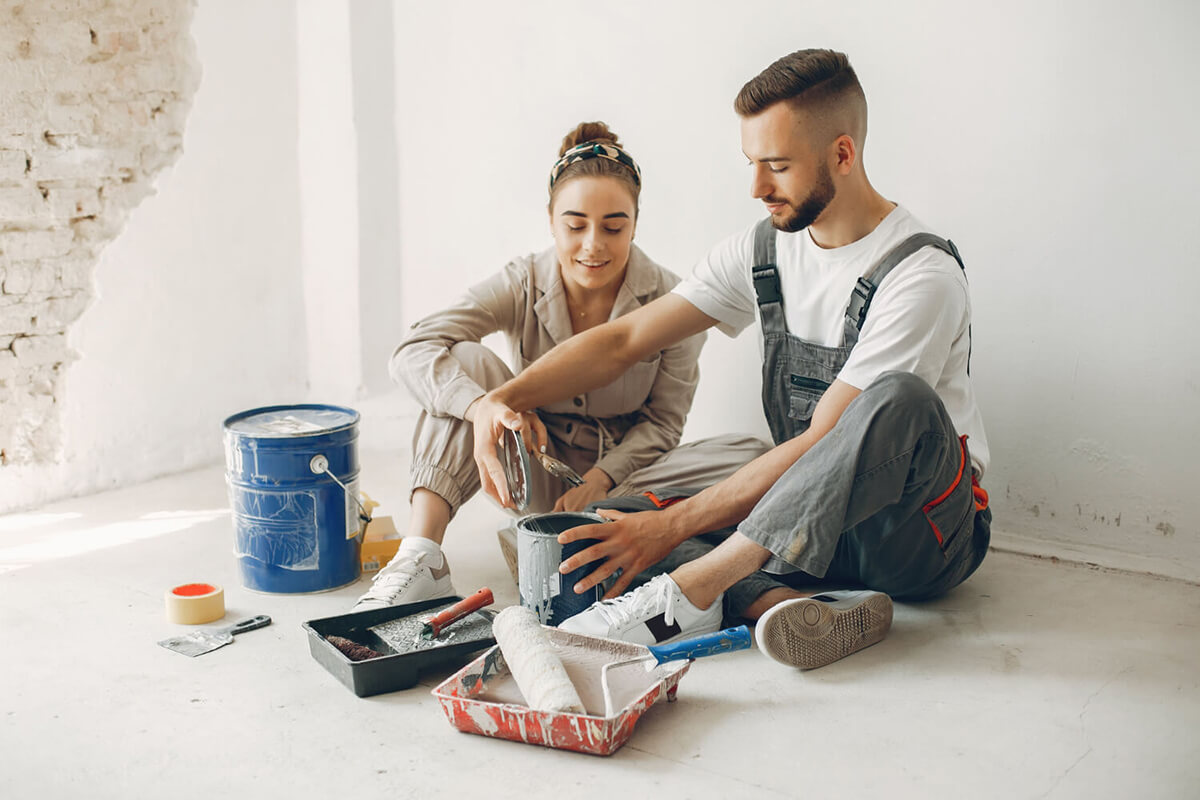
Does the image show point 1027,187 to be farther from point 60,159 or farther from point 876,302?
point 60,159

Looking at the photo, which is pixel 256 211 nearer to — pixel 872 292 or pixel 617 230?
pixel 617 230

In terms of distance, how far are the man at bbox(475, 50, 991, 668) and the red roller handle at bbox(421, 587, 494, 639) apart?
0.71 ft

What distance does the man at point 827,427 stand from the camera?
79.3 inches

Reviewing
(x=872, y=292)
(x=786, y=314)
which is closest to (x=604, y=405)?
(x=786, y=314)

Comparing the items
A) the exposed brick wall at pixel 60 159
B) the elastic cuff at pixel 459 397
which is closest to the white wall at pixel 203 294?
the exposed brick wall at pixel 60 159

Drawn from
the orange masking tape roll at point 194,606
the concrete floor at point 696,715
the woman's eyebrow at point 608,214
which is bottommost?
the concrete floor at point 696,715

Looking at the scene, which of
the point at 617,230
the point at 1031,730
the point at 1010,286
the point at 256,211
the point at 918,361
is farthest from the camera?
the point at 256,211

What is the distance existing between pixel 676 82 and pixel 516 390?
1324 millimetres

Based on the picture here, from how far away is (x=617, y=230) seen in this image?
2648 millimetres

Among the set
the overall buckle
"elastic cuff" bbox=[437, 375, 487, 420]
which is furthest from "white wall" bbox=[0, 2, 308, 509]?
the overall buckle

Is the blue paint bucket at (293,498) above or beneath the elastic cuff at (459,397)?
beneath

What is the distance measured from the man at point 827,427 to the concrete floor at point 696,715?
156mm

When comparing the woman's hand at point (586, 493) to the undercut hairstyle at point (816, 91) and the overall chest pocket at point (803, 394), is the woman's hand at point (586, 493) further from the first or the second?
the undercut hairstyle at point (816, 91)

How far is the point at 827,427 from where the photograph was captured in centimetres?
214
